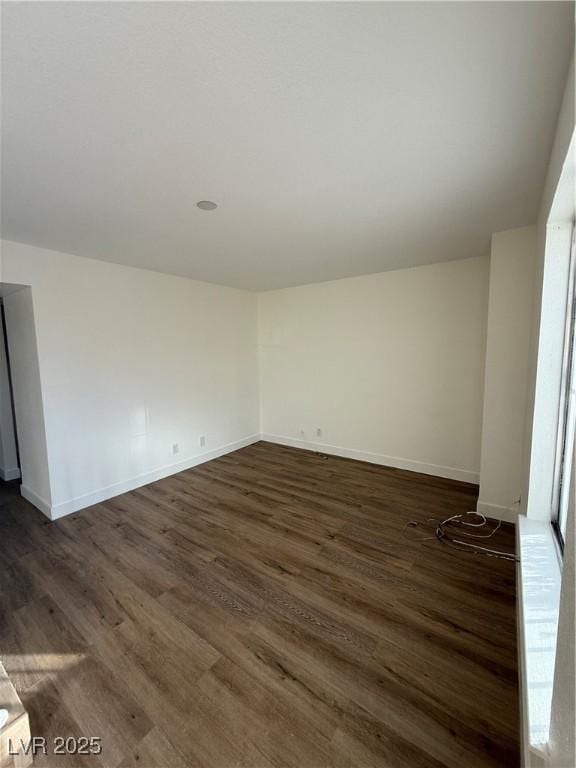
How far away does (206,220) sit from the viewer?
7.14ft

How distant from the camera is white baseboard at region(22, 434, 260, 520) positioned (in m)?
2.85

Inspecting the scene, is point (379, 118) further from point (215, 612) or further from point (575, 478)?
point (215, 612)

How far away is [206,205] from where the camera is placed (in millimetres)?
1958

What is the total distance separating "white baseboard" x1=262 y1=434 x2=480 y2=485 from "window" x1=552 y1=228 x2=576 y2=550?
170 cm

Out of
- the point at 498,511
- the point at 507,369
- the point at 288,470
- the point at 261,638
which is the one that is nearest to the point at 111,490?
the point at 288,470

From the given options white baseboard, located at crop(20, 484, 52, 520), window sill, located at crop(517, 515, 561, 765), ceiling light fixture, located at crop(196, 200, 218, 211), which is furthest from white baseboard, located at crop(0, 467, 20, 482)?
window sill, located at crop(517, 515, 561, 765)

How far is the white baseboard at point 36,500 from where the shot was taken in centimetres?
284

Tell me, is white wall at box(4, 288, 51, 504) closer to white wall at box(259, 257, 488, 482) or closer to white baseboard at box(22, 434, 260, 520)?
white baseboard at box(22, 434, 260, 520)

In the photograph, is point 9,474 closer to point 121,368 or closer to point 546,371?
point 121,368

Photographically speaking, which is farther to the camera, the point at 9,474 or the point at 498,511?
the point at 9,474

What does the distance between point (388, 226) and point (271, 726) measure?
3005 millimetres

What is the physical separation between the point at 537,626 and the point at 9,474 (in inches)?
199

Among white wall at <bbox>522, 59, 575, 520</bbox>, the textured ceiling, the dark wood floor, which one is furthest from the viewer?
white wall at <bbox>522, 59, 575, 520</bbox>

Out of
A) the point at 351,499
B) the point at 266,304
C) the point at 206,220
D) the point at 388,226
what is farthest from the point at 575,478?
the point at 266,304
